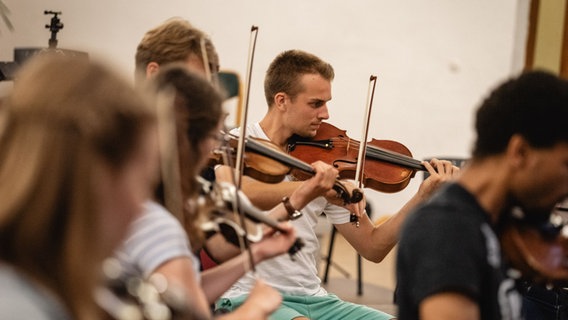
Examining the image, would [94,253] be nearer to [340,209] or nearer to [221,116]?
[221,116]

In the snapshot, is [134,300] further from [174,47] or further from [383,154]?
[383,154]

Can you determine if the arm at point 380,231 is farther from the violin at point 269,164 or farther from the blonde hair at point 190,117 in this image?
the blonde hair at point 190,117

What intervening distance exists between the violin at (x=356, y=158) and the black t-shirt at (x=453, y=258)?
124cm

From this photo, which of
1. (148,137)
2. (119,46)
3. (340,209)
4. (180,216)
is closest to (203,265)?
(340,209)

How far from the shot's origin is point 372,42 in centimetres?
557

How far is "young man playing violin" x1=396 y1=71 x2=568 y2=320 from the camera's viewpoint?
1317mm

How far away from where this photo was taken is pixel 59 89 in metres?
0.86

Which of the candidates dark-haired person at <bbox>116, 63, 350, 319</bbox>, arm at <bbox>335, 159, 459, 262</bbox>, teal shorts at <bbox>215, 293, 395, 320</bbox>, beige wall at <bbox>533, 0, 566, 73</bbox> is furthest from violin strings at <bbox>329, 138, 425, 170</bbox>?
beige wall at <bbox>533, 0, 566, 73</bbox>

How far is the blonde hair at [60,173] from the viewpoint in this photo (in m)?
0.82

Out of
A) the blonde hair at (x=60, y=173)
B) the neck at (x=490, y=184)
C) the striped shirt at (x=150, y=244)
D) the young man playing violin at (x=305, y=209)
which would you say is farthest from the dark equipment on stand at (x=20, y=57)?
the blonde hair at (x=60, y=173)

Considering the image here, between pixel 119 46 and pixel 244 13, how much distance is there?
2.74 ft

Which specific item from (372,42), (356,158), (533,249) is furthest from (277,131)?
(372,42)

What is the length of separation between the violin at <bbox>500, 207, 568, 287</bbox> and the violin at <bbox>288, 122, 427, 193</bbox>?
3.58 ft

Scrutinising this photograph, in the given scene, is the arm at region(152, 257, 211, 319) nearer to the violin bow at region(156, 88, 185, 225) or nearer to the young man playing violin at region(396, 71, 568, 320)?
the violin bow at region(156, 88, 185, 225)
